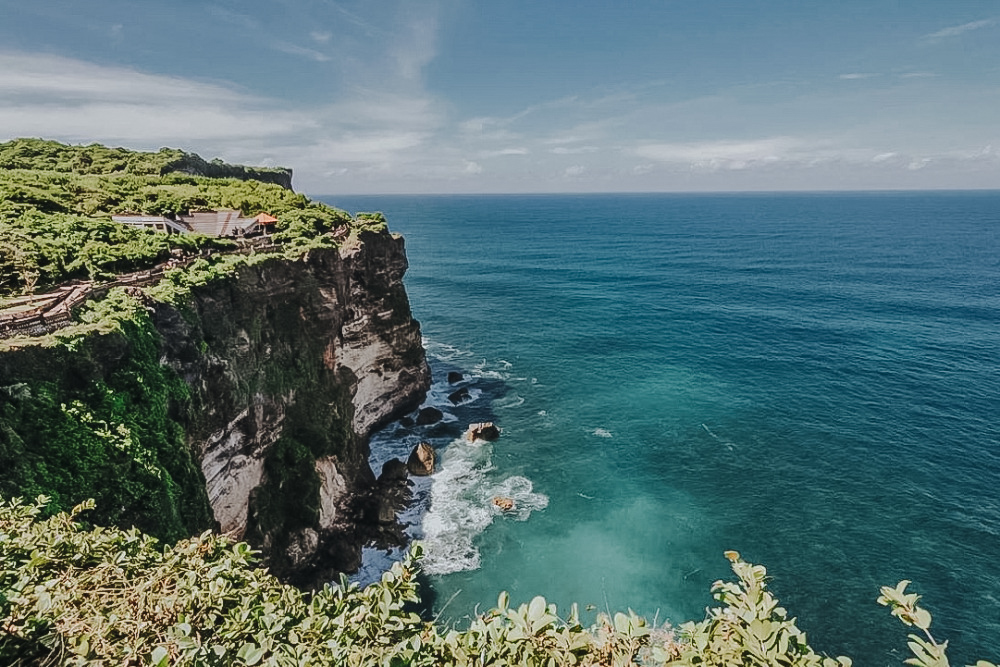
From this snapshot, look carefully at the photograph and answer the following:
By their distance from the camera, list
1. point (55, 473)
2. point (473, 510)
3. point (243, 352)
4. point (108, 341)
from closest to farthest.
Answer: point (55, 473), point (108, 341), point (243, 352), point (473, 510)

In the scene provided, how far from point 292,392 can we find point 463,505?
14.6 m

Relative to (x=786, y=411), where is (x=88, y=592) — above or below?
above

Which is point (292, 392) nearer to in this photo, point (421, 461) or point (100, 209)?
point (421, 461)

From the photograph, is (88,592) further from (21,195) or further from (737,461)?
(21,195)

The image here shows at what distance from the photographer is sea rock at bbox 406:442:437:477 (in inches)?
1640

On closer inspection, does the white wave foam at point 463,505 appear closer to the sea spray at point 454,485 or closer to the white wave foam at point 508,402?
the sea spray at point 454,485

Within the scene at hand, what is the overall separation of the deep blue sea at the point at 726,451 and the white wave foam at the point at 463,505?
0.16 metres

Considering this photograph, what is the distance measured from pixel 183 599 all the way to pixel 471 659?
4.07 meters

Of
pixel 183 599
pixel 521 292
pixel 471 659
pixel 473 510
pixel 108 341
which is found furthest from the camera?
pixel 521 292

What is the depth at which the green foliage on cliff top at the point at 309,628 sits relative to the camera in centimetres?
590

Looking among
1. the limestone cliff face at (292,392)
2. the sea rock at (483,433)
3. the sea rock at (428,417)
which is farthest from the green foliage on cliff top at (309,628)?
the sea rock at (428,417)

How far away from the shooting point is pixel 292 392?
112 ft

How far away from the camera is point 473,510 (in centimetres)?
3750

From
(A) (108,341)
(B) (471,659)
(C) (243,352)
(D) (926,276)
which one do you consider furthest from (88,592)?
(D) (926,276)
